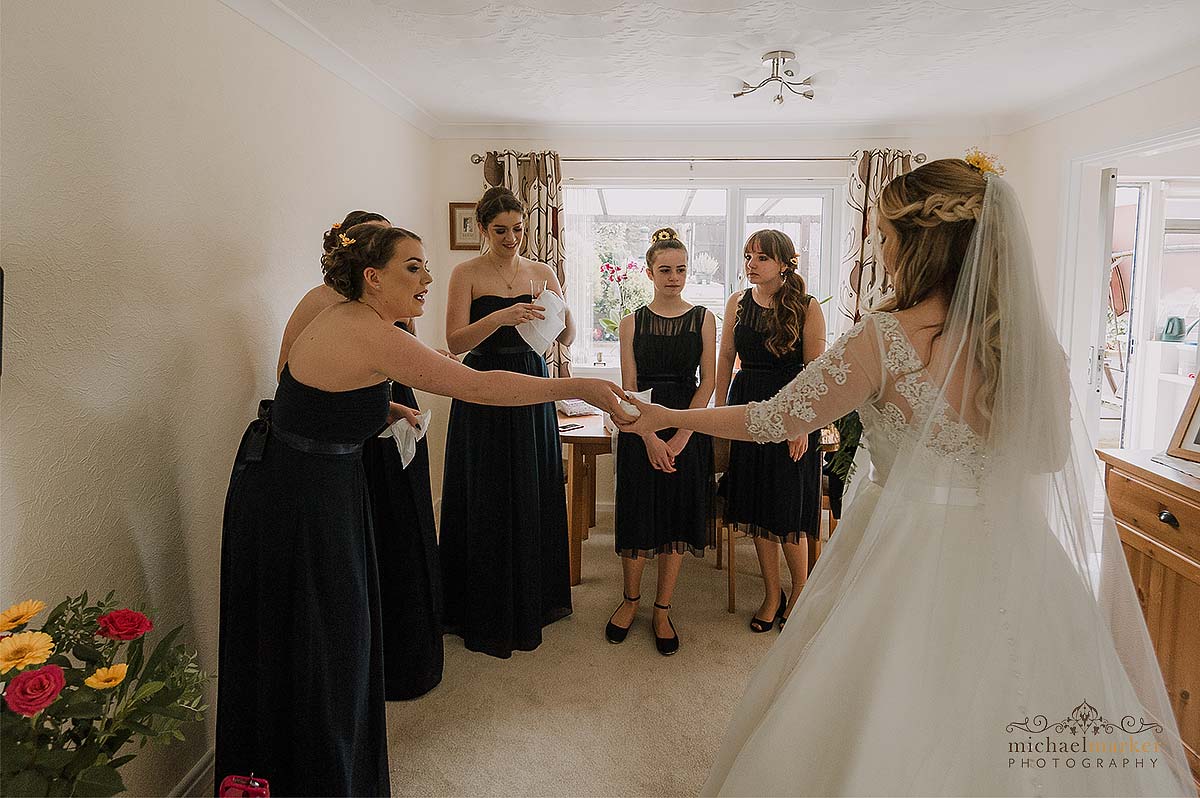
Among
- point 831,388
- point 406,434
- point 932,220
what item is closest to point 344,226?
point 406,434

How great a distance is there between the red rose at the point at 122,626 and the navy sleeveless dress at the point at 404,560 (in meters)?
1.08

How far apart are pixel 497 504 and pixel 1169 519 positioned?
2.24m

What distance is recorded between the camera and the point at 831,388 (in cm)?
171

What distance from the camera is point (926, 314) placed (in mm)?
1659

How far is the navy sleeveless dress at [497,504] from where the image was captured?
3010 mm

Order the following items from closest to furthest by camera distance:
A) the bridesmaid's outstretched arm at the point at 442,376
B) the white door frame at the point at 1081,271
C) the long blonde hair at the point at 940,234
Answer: the long blonde hair at the point at 940,234 < the bridesmaid's outstretched arm at the point at 442,376 < the white door frame at the point at 1081,271

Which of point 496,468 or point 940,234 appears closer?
point 940,234

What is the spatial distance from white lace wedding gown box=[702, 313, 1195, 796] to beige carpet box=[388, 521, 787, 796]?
860 millimetres

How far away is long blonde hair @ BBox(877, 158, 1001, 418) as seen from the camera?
5.24 feet

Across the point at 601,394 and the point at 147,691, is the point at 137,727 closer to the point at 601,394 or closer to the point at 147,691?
the point at 147,691

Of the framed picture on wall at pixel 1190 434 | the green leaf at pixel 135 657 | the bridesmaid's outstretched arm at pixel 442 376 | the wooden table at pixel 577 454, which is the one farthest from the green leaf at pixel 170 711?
the framed picture on wall at pixel 1190 434

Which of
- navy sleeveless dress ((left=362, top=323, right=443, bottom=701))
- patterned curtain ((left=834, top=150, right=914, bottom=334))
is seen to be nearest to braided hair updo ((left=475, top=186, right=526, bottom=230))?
navy sleeveless dress ((left=362, top=323, right=443, bottom=701))

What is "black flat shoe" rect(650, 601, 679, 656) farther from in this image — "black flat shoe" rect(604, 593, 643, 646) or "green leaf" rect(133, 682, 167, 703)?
"green leaf" rect(133, 682, 167, 703)

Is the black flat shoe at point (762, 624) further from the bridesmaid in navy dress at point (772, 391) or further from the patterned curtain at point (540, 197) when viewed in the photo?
the patterned curtain at point (540, 197)
